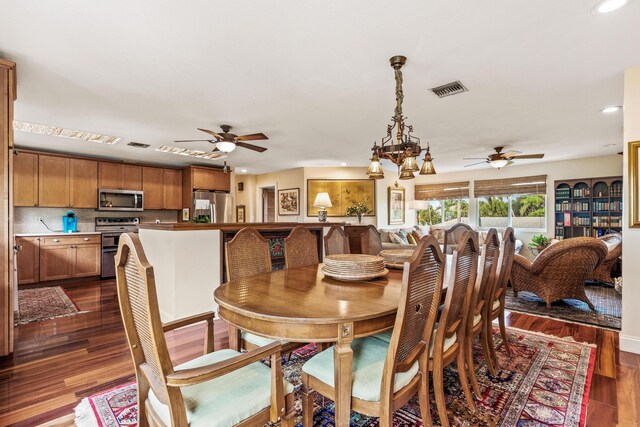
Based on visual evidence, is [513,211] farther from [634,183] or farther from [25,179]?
[25,179]

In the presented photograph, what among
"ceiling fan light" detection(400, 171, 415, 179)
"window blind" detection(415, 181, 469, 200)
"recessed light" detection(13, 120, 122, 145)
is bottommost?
"ceiling fan light" detection(400, 171, 415, 179)

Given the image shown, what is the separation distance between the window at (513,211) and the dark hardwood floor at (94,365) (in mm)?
4664

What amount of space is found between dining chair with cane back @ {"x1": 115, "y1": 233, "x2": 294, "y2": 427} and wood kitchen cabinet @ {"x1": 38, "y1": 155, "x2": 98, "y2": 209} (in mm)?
5850

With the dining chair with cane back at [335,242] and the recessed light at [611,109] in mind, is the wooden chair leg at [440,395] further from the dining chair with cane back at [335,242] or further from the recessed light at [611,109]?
the recessed light at [611,109]

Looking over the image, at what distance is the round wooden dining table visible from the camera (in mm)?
1273

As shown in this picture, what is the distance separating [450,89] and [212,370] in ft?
10.1

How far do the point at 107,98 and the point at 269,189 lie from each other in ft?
19.8

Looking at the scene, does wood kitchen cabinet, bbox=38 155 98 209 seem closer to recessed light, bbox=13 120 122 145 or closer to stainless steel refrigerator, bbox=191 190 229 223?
recessed light, bbox=13 120 122 145

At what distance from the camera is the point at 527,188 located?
7.28 m

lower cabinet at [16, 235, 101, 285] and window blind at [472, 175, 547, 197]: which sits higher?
window blind at [472, 175, 547, 197]

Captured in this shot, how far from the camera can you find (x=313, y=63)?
8.28 ft

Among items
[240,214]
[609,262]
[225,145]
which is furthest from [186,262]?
[240,214]

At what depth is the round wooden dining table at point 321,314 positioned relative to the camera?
50.1 inches

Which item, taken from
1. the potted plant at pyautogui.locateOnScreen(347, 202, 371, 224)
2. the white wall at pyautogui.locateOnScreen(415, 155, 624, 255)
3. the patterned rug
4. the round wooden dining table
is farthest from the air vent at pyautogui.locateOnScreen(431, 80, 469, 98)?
the white wall at pyautogui.locateOnScreen(415, 155, 624, 255)
